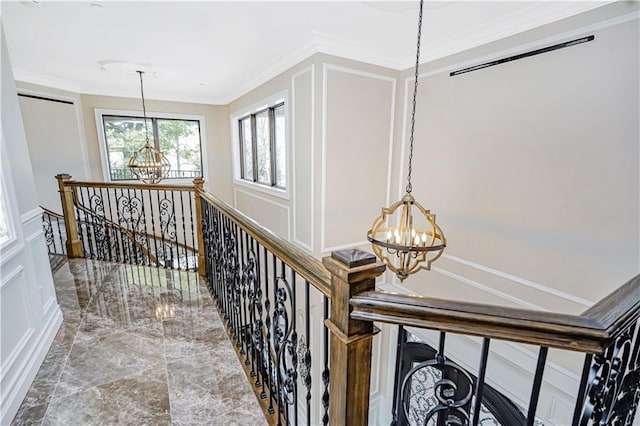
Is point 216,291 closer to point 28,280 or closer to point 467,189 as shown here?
point 28,280

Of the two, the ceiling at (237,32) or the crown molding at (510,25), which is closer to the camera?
the crown molding at (510,25)

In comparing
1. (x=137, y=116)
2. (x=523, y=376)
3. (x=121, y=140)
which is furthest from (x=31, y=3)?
→ (x=523, y=376)

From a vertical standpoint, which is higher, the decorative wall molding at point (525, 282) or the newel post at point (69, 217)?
the newel post at point (69, 217)

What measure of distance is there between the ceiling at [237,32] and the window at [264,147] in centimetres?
72

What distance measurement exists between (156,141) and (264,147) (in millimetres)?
2501

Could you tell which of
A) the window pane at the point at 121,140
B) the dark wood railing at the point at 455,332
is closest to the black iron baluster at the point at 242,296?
the dark wood railing at the point at 455,332

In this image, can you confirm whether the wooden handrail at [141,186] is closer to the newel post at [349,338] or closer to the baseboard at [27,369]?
the baseboard at [27,369]

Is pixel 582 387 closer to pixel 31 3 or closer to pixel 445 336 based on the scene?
pixel 445 336

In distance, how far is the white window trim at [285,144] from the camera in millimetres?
4047

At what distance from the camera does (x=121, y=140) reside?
5871 millimetres

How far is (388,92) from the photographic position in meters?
3.81

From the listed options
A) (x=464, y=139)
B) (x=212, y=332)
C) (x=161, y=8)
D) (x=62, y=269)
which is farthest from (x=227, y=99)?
(x=212, y=332)

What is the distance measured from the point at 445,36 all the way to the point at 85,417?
164 inches

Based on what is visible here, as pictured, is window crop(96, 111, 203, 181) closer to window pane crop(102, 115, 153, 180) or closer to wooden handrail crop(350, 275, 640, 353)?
window pane crop(102, 115, 153, 180)
